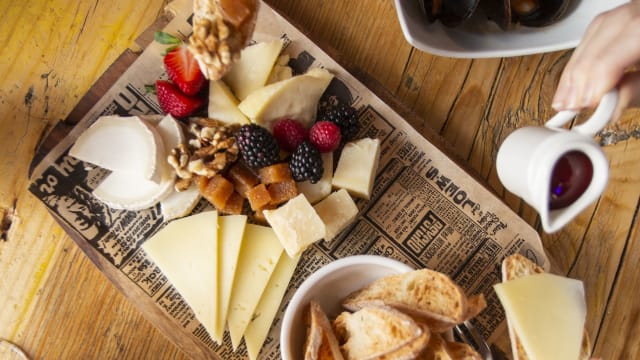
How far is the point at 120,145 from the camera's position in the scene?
1467 millimetres

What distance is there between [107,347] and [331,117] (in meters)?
0.84

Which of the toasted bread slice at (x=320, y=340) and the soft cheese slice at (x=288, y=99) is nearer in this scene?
the toasted bread slice at (x=320, y=340)

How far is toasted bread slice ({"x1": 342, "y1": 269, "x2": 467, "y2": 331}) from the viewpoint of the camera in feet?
4.17

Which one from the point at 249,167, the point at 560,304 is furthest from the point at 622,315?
the point at 249,167

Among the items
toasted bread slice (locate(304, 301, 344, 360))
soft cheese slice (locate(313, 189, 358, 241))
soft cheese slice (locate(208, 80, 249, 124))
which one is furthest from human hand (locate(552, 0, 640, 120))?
soft cheese slice (locate(208, 80, 249, 124))

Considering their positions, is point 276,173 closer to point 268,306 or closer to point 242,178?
point 242,178

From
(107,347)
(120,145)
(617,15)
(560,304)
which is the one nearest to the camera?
(617,15)

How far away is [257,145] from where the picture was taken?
1.40 metres

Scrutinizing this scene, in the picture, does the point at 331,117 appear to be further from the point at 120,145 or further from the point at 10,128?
the point at 10,128

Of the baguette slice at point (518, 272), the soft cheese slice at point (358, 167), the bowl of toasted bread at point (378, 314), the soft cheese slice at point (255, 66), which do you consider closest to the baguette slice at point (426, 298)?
the bowl of toasted bread at point (378, 314)

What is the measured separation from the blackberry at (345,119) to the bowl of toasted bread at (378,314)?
1.05ft

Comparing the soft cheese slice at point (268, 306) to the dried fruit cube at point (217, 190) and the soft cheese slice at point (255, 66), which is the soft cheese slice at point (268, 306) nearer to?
the dried fruit cube at point (217, 190)

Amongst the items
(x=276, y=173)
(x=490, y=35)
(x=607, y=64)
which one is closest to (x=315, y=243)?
(x=276, y=173)

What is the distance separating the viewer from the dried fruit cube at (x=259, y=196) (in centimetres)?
146
